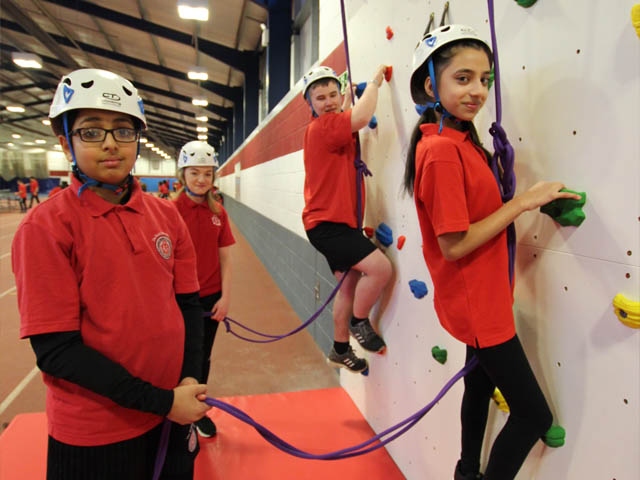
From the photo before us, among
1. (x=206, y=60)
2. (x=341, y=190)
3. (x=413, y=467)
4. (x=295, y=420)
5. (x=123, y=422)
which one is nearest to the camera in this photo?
(x=123, y=422)

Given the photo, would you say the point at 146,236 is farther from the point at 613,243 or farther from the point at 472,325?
the point at 613,243

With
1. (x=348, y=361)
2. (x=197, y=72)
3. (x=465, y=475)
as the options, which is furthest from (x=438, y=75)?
(x=197, y=72)

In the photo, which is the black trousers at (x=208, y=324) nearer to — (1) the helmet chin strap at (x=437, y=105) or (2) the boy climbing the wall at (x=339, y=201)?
(2) the boy climbing the wall at (x=339, y=201)

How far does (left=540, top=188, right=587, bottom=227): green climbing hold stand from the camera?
3.16 ft

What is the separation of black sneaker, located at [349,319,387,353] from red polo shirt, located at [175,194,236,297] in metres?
0.76

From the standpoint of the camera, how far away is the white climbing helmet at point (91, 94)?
1.00m

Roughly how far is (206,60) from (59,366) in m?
11.0

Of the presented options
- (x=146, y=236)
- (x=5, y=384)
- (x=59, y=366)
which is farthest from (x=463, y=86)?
(x=5, y=384)

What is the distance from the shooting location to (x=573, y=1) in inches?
37.9

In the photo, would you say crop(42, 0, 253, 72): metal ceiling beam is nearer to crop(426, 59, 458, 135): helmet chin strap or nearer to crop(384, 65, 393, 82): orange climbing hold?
crop(384, 65, 393, 82): orange climbing hold

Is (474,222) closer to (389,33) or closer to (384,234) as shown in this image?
(384,234)

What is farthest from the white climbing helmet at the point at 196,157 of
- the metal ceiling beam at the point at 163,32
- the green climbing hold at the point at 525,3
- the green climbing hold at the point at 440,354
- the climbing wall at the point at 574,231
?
the metal ceiling beam at the point at 163,32

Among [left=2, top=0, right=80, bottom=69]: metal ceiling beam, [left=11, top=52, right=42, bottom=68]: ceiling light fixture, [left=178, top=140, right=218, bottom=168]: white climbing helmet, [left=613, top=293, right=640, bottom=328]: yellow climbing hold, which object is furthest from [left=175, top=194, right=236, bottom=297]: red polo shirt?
[left=11, top=52, right=42, bottom=68]: ceiling light fixture

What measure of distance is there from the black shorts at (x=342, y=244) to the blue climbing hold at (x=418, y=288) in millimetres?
309
